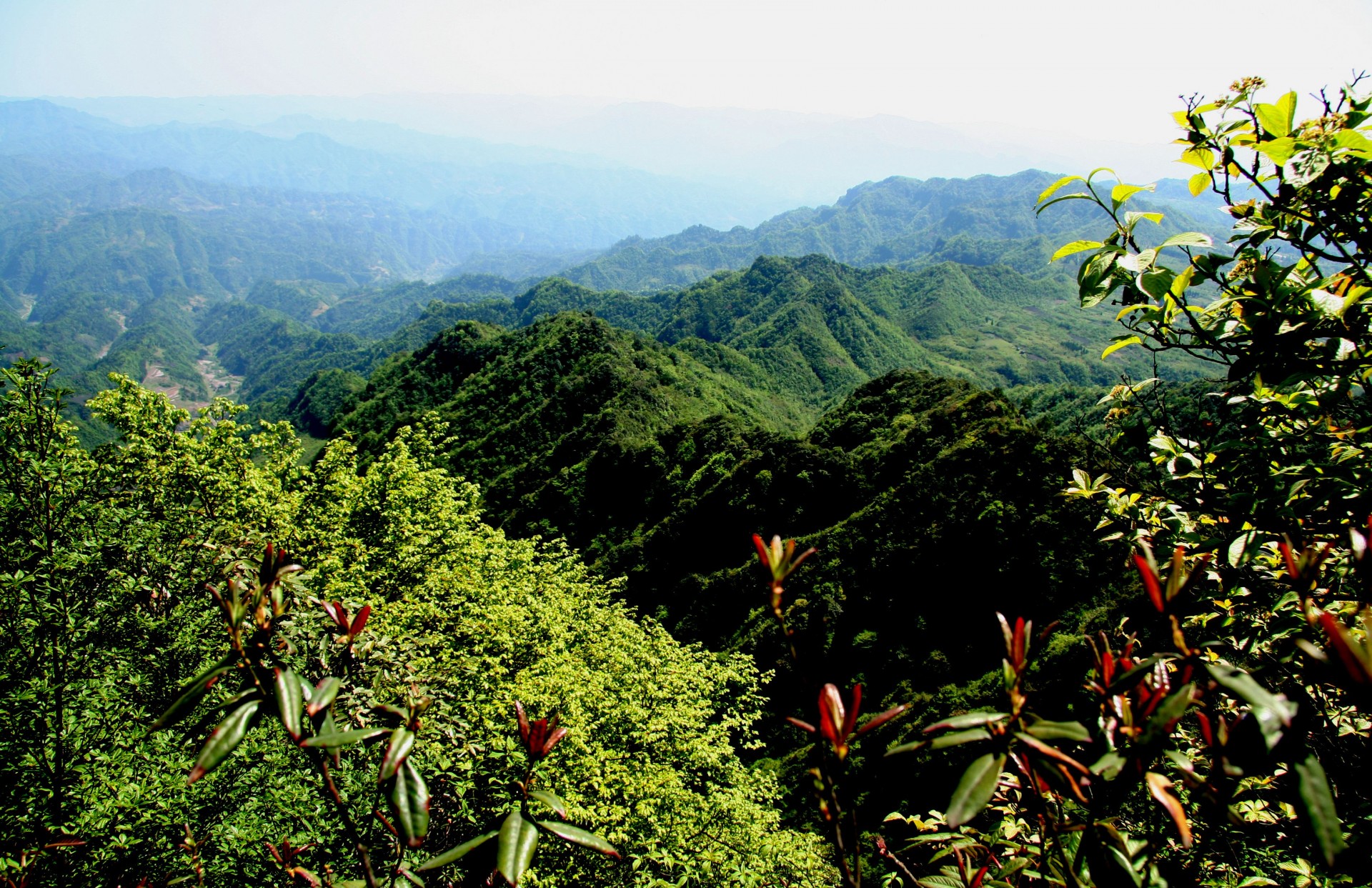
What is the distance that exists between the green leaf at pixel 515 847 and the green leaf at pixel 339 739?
0.44 meters

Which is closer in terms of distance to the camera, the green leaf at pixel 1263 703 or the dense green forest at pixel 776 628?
the green leaf at pixel 1263 703

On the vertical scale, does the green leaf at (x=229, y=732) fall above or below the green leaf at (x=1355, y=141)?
below

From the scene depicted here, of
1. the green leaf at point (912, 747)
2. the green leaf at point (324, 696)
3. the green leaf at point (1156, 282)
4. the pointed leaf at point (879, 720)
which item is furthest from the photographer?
the green leaf at point (1156, 282)

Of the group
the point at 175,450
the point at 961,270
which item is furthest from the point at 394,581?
the point at 961,270

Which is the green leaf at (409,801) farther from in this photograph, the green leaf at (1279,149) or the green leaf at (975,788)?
the green leaf at (1279,149)

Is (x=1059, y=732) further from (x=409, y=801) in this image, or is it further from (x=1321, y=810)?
(x=409, y=801)

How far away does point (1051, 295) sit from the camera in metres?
172

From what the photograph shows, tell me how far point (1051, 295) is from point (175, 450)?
657 ft

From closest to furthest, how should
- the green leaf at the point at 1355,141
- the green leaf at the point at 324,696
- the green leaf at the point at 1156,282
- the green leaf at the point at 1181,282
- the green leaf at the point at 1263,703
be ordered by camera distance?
the green leaf at the point at 1263,703 < the green leaf at the point at 324,696 < the green leaf at the point at 1355,141 < the green leaf at the point at 1156,282 < the green leaf at the point at 1181,282

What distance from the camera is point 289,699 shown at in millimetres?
1700

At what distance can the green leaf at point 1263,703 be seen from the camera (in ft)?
4.06

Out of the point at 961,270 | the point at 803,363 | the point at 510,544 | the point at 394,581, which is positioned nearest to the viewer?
the point at 394,581

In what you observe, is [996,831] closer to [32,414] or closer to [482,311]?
[32,414]

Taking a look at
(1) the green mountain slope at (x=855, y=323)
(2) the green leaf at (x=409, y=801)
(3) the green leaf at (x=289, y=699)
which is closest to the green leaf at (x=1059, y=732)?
(2) the green leaf at (x=409, y=801)
